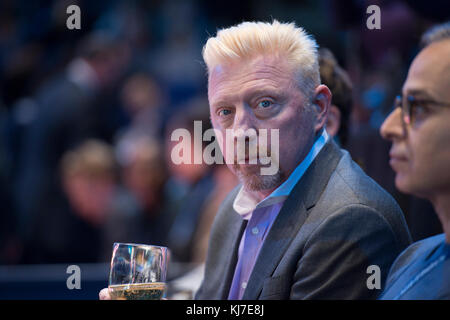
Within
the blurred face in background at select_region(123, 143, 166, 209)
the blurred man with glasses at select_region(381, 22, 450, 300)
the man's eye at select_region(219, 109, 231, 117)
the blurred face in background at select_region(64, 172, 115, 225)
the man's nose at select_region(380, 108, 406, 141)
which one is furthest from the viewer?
the blurred face in background at select_region(123, 143, 166, 209)

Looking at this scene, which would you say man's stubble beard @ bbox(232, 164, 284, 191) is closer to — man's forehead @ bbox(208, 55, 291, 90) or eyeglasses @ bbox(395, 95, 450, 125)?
man's forehead @ bbox(208, 55, 291, 90)

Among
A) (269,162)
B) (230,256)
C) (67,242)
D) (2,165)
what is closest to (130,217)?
(67,242)

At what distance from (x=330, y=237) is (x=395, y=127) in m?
0.35

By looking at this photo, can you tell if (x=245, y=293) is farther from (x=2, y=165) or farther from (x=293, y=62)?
(x=2, y=165)

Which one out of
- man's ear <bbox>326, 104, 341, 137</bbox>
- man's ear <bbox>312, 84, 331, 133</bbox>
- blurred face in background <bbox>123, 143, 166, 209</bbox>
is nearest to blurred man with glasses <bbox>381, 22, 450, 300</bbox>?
man's ear <bbox>312, 84, 331, 133</bbox>

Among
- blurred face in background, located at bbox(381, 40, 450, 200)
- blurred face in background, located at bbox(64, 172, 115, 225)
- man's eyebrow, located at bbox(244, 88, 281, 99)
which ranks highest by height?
man's eyebrow, located at bbox(244, 88, 281, 99)

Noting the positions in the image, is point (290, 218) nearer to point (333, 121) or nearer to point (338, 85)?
point (333, 121)

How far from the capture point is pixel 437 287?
1.50 m

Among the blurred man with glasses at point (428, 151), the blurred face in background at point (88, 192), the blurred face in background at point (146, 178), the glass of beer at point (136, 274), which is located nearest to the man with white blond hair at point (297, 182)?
the blurred man with glasses at point (428, 151)

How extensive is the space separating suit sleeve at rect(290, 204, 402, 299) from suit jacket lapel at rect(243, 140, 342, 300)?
3.2 inches

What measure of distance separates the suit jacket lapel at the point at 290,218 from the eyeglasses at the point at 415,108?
35cm

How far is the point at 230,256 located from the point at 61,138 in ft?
10.6

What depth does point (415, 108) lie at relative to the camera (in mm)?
1575

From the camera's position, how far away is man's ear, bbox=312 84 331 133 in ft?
6.09
